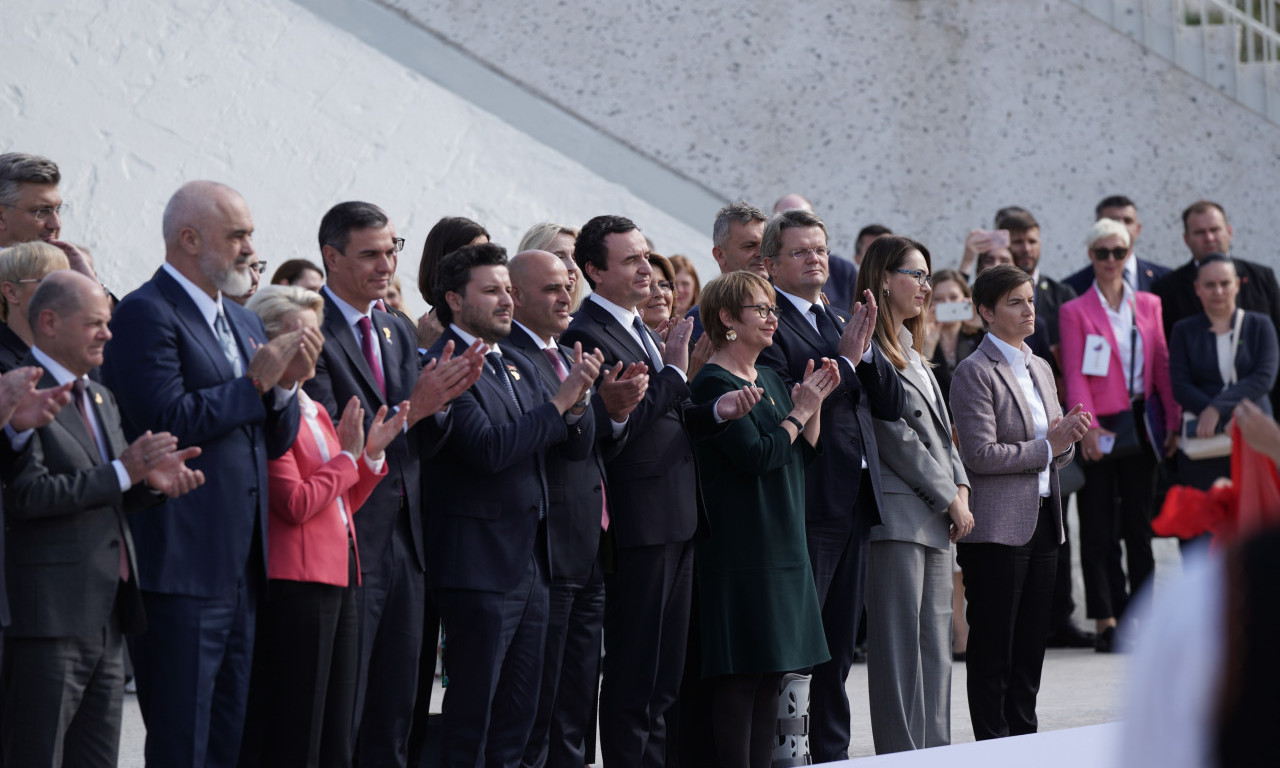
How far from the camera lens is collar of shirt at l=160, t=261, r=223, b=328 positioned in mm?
3617

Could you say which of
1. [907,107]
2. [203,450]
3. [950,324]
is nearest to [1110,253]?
[950,324]

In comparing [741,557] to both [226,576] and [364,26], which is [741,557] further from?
[364,26]

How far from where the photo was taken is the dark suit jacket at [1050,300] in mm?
7238

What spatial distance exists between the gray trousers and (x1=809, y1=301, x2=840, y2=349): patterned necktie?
66 cm

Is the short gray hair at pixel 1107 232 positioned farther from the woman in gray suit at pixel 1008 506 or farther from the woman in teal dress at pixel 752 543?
the woman in teal dress at pixel 752 543

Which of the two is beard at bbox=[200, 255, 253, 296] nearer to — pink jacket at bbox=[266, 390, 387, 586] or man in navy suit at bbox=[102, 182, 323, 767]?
man in navy suit at bbox=[102, 182, 323, 767]

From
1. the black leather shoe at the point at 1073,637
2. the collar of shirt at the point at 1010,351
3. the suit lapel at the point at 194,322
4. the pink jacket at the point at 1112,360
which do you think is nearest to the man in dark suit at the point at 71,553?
the suit lapel at the point at 194,322

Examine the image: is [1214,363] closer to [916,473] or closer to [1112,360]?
[1112,360]

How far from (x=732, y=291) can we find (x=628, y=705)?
1.25 m

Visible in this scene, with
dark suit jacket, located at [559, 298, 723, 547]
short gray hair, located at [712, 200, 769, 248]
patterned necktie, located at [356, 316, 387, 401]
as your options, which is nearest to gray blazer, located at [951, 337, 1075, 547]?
short gray hair, located at [712, 200, 769, 248]

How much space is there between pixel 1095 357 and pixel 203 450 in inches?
182

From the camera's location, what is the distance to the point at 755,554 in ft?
14.6

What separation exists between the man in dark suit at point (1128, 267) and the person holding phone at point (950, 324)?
33.8 inches

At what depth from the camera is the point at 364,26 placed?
9211 millimetres
